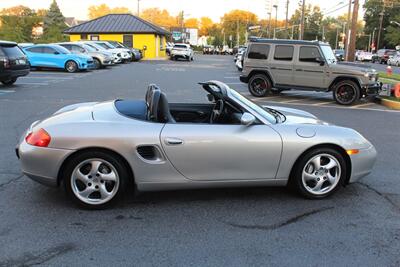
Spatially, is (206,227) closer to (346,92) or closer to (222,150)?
(222,150)

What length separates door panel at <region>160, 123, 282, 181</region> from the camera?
4.38 metres

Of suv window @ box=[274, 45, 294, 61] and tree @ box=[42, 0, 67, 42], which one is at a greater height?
tree @ box=[42, 0, 67, 42]

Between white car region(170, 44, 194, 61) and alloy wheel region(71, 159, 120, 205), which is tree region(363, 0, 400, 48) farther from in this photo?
alloy wheel region(71, 159, 120, 205)

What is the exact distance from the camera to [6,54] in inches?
585

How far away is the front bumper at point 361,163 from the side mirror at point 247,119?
1.24m

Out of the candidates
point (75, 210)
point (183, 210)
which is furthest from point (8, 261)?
point (183, 210)

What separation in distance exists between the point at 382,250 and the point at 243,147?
62.6 inches

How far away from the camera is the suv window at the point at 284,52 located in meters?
14.4

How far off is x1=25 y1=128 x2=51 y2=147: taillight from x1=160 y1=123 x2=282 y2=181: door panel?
112 cm

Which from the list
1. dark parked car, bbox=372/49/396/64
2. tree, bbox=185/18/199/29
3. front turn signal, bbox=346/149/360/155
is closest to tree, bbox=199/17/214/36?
tree, bbox=185/18/199/29

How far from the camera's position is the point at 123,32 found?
4781cm

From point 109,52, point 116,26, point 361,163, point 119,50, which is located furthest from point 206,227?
point 116,26

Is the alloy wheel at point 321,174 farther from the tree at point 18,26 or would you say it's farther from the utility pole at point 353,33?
the tree at point 18,26

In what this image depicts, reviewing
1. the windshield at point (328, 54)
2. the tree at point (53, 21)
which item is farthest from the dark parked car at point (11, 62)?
the tree at point (53, 21)
